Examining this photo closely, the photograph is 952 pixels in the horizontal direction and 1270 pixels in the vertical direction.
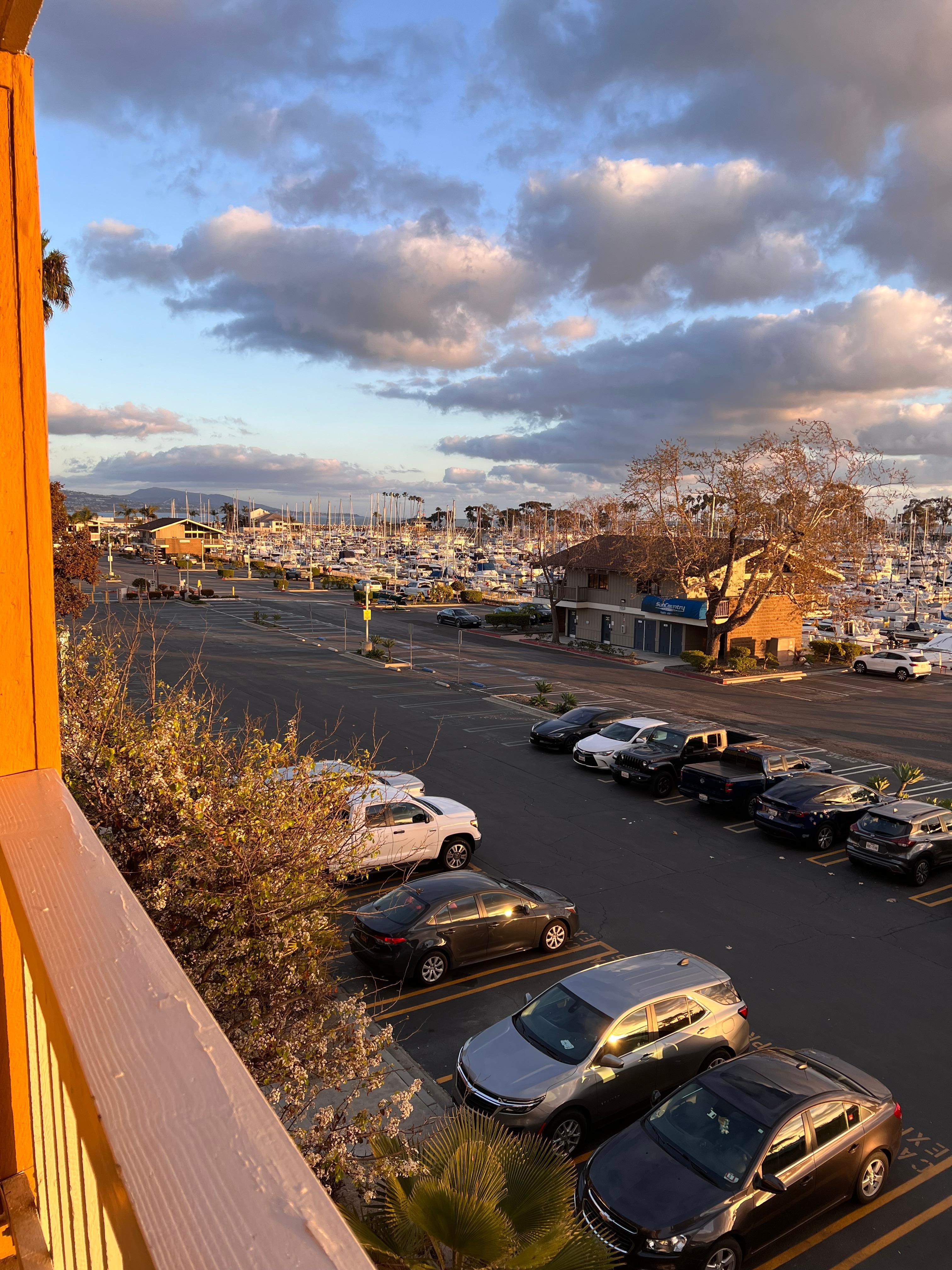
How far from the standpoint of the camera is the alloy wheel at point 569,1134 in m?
8.87

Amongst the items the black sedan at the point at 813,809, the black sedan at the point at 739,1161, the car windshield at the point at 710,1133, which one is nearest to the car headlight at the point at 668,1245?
the black sedan at the point at 739,1161

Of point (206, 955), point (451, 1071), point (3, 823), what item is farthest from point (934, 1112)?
point (3, 823)

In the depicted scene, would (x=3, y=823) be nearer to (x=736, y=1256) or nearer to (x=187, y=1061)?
(x=187, y=1061)

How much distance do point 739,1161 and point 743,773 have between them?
1410 cm

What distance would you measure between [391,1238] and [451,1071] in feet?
18.5

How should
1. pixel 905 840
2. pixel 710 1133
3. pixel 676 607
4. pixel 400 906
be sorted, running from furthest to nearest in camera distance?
1. pixel 676 607
2. pixel 905 840
3. pixel 400 906
4. pixel 710 1133

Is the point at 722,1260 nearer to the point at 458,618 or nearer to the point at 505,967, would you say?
the point at 505,967

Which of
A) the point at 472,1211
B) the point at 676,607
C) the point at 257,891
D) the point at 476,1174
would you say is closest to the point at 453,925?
the point at 257,891

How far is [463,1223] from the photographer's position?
430 cm

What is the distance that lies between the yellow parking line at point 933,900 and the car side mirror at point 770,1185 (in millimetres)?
10129

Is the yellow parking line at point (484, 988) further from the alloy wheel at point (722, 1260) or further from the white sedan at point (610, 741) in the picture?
the white sedan at point (610, 741)

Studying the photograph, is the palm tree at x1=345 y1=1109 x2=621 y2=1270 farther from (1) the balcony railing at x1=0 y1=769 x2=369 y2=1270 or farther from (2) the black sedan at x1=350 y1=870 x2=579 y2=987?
(2) the black sedan at x1=350 y1=870 x2=579 y2=987

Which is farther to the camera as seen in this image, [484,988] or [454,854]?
[454,854]

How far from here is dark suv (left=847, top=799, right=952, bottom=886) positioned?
1686 centimetres
